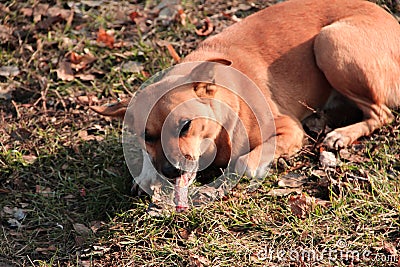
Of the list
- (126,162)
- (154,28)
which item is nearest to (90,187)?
(126,162)

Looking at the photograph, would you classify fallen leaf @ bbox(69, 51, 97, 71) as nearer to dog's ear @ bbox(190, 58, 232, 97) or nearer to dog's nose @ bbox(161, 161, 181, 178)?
dog's ear @ bbox(190, 58, 232, 97)

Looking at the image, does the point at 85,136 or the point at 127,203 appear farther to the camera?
the point at 85,136

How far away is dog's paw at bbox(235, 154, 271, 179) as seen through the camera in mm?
4602

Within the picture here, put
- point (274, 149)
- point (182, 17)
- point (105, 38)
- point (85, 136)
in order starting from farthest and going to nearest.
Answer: point (182, 17) < point (105, 38) < point (85, 136) < point (274, 149)

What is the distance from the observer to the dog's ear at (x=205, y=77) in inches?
172

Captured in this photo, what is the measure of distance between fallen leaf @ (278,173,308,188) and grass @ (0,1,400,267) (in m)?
0.04

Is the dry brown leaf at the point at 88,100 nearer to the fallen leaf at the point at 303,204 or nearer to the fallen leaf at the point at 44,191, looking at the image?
the fallen leaf at the point at 44,191

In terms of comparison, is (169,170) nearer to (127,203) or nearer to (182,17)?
(127,203)

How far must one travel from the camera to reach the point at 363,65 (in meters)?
4.88

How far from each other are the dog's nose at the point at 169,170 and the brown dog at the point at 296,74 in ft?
0.82

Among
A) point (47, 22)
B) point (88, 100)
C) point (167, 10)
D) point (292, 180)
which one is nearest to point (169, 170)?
point (292, 180)

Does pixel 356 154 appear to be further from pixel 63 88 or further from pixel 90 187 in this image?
pixel 63 88
